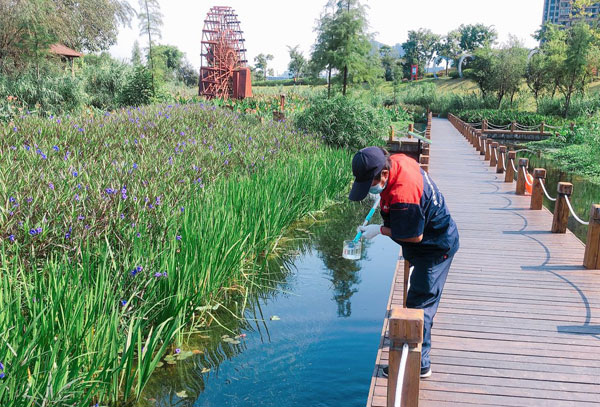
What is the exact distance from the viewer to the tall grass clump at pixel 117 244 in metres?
3.04

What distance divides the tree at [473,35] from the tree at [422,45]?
13.8 feet

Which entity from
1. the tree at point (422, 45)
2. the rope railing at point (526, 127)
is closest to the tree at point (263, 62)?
the tree at point (422, 45)

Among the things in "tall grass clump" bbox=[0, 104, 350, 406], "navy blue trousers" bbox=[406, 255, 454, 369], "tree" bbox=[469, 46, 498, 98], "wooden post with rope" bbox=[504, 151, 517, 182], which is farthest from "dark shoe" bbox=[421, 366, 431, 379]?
"tree" bbox=[469, 46, 498, 98]

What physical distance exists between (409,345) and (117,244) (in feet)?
11.0

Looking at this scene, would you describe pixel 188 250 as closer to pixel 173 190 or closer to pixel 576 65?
pixel 173 190

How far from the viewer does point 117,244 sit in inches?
195

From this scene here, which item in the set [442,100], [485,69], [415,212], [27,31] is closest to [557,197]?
[415,212]

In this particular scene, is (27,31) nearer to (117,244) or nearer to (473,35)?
(117,244)

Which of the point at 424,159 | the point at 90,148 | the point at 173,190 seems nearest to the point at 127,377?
the point at 173,190

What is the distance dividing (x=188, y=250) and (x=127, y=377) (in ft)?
4.74

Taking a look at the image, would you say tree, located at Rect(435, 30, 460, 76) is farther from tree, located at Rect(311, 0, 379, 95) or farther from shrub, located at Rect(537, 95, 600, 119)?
tree, located at Rect(311, 0, 379, 95)

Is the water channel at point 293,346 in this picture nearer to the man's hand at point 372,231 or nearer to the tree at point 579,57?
the man's hand at point 372,231

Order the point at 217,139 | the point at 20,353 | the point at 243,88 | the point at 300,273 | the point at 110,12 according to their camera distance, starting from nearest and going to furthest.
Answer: the point at 20,353, the point at 300,273, the point at 217,139, the point at 110,12, the point at 243,88

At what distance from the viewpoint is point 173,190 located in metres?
6.34
